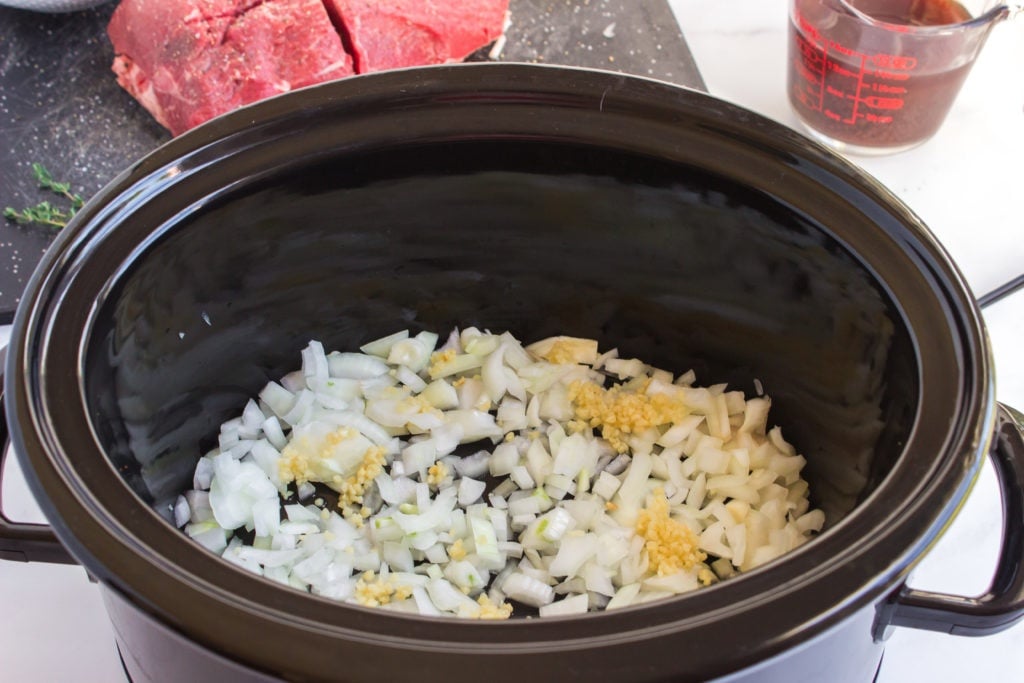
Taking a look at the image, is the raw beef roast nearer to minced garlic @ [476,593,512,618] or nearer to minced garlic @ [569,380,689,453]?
minced garlic @ [569,380,689,453]

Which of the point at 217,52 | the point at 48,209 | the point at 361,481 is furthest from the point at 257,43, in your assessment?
the point at 361,481

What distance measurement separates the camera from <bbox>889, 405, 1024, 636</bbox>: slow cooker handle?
0.72 meters

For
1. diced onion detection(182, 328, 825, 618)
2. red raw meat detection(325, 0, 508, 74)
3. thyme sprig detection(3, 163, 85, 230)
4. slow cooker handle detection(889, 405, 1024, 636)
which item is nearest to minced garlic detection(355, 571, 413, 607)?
diced onion detection(182, 328, 825, 618)

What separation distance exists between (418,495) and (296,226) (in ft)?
0.87

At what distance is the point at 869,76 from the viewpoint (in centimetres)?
132

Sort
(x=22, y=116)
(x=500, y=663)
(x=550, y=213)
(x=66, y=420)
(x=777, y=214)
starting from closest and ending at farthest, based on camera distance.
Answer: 1. (x=500, y=663)
2. (x=66, y=420)
3. (x=777, y=214)
4. (x=550, y=213)
5. (x=22, y=116)

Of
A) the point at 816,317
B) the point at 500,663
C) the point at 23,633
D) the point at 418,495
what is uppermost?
the point at 500,663

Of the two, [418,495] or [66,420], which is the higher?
[66,420]

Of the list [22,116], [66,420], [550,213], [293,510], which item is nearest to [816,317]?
[550,213]

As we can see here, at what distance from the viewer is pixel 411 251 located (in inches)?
40.7

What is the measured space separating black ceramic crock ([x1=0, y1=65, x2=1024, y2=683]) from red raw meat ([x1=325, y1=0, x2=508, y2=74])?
53 cm

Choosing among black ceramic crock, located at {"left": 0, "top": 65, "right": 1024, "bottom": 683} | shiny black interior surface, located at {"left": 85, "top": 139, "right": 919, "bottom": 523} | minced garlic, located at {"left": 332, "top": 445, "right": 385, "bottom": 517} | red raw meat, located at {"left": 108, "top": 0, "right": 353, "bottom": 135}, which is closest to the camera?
black ceramic crock, located at {"left": 0, "top": 65, "right": 1024, "bottom": 683}

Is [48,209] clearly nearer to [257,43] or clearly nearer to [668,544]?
[257,43]

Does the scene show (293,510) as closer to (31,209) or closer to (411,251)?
(411,251)
